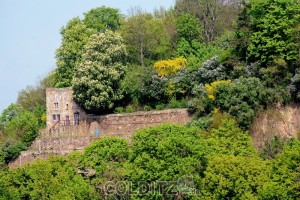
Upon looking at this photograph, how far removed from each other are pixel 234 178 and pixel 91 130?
60.3ft

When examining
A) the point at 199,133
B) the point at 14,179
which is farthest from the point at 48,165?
the point at 199,133

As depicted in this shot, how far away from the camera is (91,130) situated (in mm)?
69688

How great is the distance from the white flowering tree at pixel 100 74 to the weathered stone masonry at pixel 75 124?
122 cm

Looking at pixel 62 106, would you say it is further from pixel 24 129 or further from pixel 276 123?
pixel 276 123

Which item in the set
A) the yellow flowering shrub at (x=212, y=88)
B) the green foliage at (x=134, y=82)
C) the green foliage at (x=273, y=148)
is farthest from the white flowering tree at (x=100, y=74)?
the green foliage at (x=273, y=148)

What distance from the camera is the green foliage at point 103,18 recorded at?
3105 inches

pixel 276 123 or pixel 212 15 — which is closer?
pixel 276 123

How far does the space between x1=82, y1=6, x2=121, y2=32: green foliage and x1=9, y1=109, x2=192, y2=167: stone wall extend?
1216 centimetres

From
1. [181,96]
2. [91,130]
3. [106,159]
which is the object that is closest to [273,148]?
[106,159]

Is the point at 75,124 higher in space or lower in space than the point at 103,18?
lower

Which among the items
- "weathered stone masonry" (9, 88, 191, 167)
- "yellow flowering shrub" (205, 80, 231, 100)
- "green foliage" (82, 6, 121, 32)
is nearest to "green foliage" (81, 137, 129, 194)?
"weathered stone masonry" (9, 88, 191, 167)

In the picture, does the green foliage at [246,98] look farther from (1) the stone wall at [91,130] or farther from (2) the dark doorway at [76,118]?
(2) the dark doorway at [76,118]

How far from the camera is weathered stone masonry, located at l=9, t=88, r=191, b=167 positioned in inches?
2638

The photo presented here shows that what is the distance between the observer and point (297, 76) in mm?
60812
